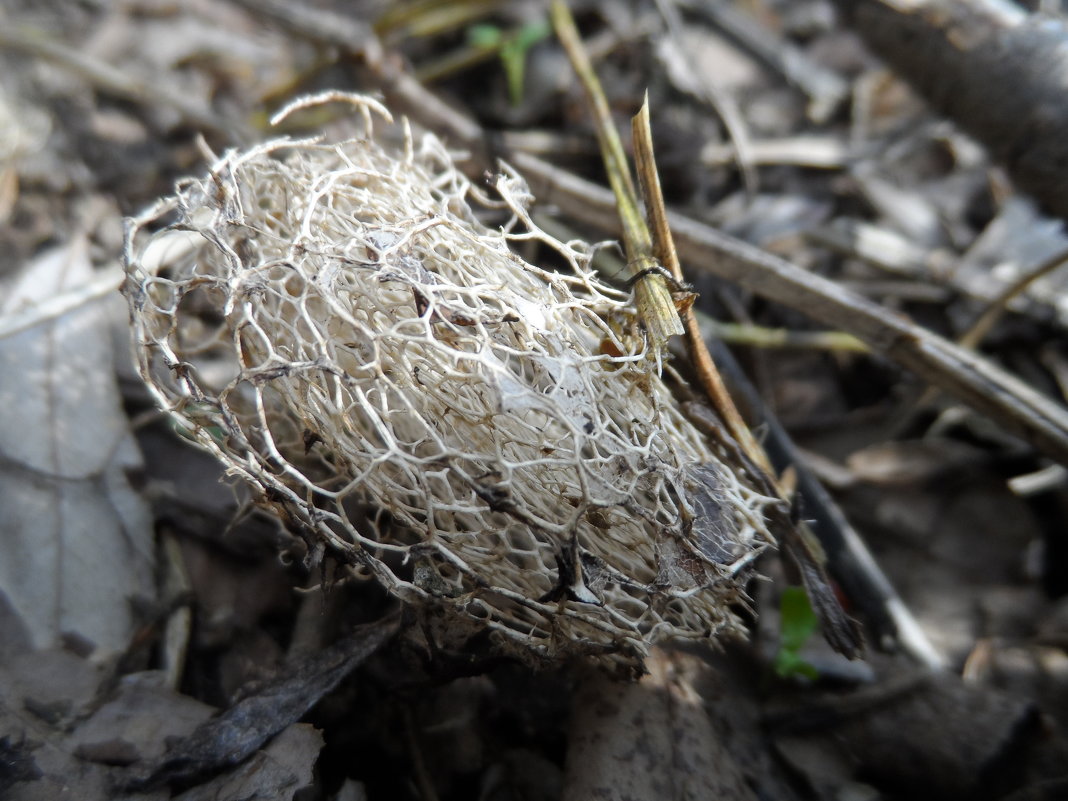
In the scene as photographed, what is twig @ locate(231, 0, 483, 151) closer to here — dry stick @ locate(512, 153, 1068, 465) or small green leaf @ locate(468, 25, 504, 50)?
small green leaf @ locate(468, 25, 504, 50)

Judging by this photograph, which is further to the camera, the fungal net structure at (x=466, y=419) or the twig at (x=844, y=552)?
the twig at (x=844, y=552)

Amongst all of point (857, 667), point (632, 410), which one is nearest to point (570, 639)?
point (632, 410)

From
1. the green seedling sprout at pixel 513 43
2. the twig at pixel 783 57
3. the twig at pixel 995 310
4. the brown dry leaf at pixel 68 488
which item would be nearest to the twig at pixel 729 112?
the twig at pixel 783 57

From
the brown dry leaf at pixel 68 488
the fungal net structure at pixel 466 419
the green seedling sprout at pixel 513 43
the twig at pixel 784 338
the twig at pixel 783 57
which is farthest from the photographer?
the twig at pixel 783 57

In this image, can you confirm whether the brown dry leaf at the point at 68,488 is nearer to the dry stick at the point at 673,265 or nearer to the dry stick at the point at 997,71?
the dry stick at the point at 673,265

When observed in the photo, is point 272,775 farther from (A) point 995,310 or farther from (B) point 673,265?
(A) point 995,310

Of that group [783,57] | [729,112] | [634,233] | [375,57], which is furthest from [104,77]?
[783,57]

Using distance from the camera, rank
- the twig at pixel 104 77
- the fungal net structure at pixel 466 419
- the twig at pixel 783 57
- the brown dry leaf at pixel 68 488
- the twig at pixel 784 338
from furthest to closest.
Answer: the twig at pixel 783 57, the twig at pixel 104 77, the twig at pixel 784 338, the brown dry leaf at pixel 68 488, the fungal net structure at pixel 466 419
